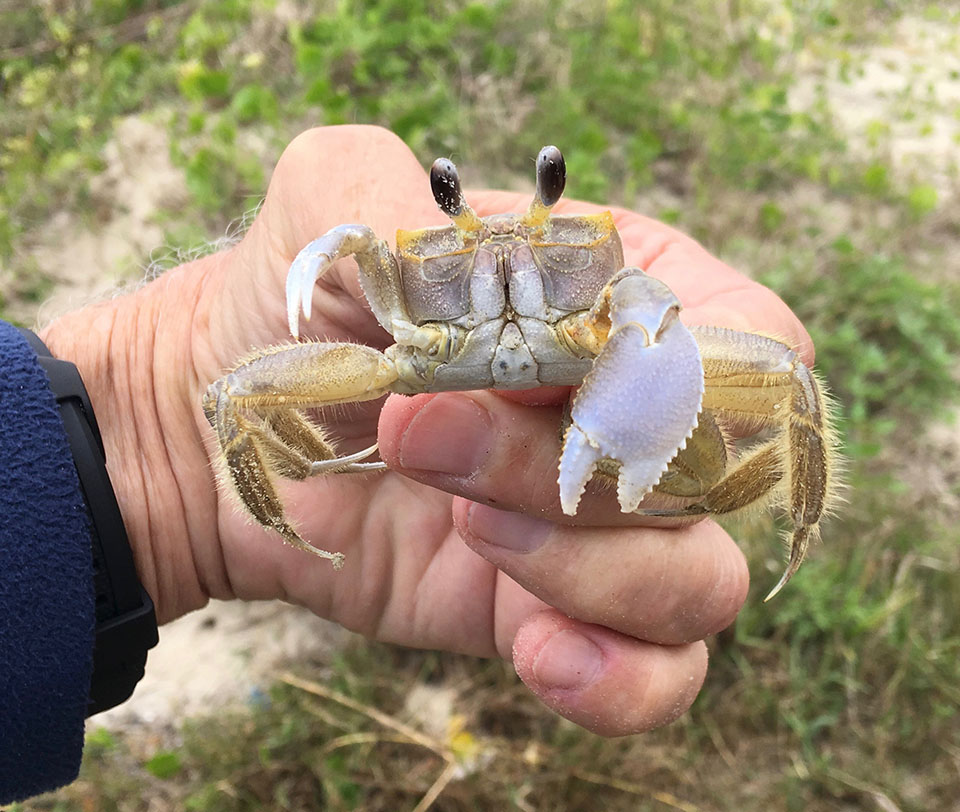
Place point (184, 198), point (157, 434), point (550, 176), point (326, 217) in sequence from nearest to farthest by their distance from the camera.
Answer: point (550, 176) → point (326, 217) → point (157, 434) → point (184, 198)

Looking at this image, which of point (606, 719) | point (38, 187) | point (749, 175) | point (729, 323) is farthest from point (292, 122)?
point (606, 719)

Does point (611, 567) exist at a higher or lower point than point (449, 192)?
lower

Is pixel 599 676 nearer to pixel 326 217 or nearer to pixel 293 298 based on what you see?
pixel 293 298

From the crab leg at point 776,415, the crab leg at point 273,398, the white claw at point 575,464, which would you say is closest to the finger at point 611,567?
the crab leg at point 776,415

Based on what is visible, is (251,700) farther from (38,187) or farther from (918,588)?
(38,187)

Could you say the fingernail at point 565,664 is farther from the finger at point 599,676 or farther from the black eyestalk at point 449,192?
the black eyestalk at point 449,192

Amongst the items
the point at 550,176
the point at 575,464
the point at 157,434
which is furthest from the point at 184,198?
the point at 575,464
